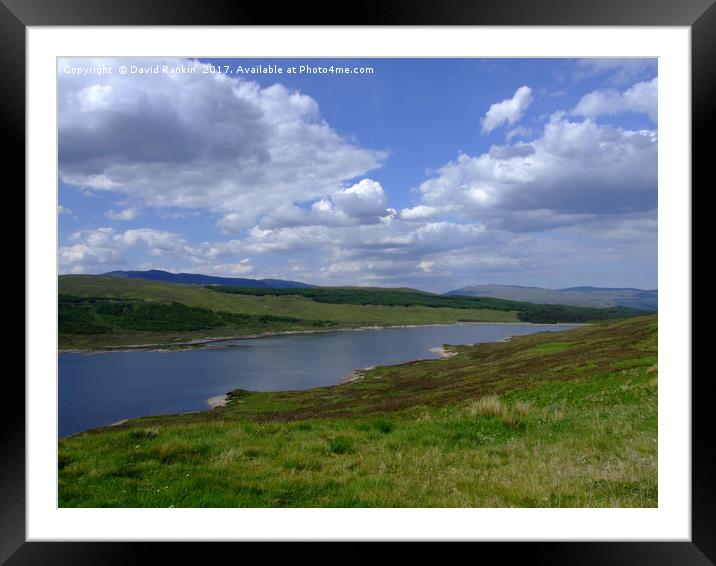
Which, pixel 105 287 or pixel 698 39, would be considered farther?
pixel 105 287

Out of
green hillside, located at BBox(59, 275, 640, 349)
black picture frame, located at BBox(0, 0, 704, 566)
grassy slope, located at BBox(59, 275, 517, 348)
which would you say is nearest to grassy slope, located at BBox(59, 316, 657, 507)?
black picture frame, located at BBox(0, 0, 704, 566)

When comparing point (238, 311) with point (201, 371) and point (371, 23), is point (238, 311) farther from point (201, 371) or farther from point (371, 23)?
point (371, 23)

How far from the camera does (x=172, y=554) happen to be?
9.37ft

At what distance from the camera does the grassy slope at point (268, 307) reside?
54.9m

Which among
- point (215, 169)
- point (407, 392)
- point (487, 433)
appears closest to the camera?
point (487, 433)

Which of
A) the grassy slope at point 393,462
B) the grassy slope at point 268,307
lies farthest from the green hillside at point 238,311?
the grassy slope at point 393,462

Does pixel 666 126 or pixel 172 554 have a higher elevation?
pixel 666 126

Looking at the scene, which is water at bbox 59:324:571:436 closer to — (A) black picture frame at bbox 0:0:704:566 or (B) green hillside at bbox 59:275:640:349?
(B) green hillside at bbox 59:275:640:349

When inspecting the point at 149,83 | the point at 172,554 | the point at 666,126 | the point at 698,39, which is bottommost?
the point at 172,554

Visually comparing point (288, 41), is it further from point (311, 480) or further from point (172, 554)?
point (172, 554)

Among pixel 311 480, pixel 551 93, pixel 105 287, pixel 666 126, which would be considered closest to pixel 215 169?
pixel 551 93

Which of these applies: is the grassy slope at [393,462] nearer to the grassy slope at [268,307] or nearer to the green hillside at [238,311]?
the green hillside at [238,311]

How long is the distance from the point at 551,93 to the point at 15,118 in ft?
17.1

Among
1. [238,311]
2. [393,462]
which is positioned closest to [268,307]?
[238,311]
